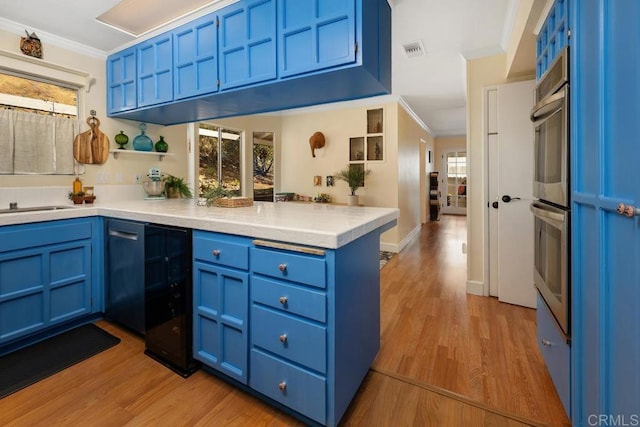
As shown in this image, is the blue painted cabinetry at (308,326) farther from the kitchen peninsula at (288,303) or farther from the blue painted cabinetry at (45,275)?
the blue painted cabinetry at (45,275)

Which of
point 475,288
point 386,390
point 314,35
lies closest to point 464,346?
point 386,390

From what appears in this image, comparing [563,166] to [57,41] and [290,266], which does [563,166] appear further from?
[57,41]

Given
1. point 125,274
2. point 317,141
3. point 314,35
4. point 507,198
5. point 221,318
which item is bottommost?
point 221,318

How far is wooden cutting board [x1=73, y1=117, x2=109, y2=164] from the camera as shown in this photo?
2662mm

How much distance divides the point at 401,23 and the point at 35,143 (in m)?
3.22

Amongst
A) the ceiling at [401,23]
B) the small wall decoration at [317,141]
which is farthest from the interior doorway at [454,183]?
the ceiling at [401,23]

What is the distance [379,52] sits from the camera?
1.89 meters

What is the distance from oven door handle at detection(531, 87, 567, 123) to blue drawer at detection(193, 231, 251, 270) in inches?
61.6

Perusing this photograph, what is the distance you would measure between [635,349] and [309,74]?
1804 millimetres

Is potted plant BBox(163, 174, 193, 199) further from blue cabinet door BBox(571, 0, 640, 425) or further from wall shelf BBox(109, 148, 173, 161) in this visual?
blue cabinet door BBox(571, 0, 640, 425)

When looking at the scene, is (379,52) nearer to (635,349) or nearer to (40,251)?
(635,349)

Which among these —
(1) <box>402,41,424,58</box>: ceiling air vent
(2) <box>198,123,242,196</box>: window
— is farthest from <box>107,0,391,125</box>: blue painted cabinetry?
(2) <box>198,123,242,196</box>: window

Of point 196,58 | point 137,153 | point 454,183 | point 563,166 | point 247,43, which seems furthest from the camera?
point 454,183

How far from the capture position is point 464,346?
211 centimetres
